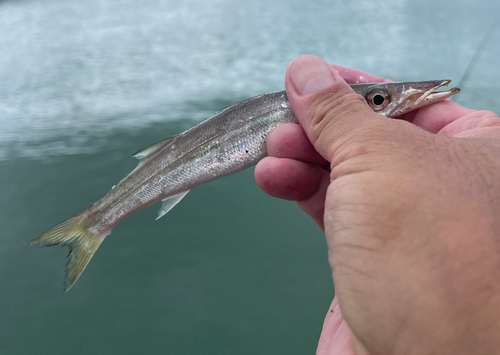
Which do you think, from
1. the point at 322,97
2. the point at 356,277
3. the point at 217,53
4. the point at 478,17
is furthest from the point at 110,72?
the point at 478,17

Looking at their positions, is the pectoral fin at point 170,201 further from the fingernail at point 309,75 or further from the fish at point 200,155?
the fingernail at point 309,75

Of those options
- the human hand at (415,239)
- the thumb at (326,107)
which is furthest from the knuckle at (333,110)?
the human hand at (415,239)

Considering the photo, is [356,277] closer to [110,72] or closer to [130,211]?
[130,211]

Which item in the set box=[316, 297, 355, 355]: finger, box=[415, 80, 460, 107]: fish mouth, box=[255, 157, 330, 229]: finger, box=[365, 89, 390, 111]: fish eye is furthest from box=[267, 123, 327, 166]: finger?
box=[316, 297, 355, 355]: finger

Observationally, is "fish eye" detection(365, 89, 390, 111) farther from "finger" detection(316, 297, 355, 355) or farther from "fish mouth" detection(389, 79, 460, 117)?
"finger" detection(316, 297, 355, 355)

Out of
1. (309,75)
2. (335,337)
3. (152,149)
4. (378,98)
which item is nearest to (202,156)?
(152,149)

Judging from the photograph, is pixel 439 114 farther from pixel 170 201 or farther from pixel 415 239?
pixel 170 201

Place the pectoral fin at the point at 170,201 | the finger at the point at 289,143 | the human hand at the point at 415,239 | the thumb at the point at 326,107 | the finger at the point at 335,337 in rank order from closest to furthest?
1. the human hand at the point at 415,239
2. the thumb at the point at 326,107
3. the finger at the point at 335,337
4. the finger at the point at 289,143
5. the pectoral fin at the point at 170,201
